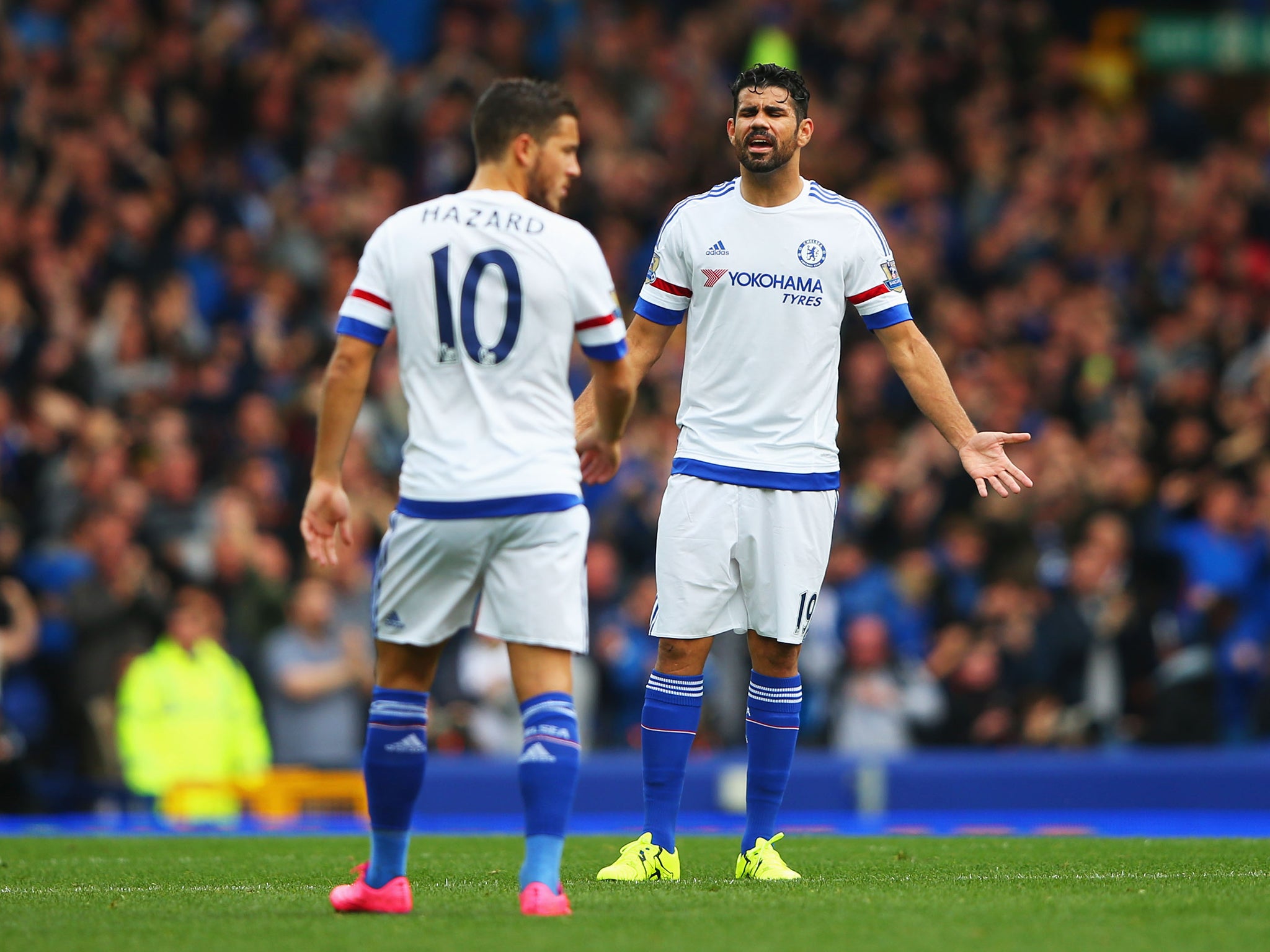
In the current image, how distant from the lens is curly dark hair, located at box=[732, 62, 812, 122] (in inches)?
283

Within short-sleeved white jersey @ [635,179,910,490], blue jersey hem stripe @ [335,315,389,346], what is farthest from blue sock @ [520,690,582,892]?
short-sleeved white jersey @ [635,179,910,490]

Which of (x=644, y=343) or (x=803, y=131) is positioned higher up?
(x=803, y=131)

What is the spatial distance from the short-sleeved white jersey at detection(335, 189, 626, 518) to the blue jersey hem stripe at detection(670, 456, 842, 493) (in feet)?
5.00

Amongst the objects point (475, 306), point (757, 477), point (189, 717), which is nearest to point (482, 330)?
point (475, 306)

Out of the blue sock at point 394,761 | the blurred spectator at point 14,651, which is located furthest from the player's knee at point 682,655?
the blurred spectator at point 14,651

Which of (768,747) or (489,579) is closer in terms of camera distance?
(489,579)

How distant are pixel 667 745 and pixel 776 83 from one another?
2537mm

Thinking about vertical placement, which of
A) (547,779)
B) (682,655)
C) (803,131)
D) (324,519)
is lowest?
(547,779)

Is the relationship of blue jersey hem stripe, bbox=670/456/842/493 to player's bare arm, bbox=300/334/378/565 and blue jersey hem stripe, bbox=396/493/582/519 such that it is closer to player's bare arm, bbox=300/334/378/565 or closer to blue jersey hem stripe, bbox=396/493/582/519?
blue jersey hem stripe, bbox=396/493/582/519

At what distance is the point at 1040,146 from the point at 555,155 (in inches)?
581

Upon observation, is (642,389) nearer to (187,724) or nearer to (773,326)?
(187,724)

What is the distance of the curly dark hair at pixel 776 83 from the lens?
23.6 feet

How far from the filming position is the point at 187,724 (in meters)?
12.5

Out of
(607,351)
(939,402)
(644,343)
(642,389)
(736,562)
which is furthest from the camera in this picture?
(642,389)
